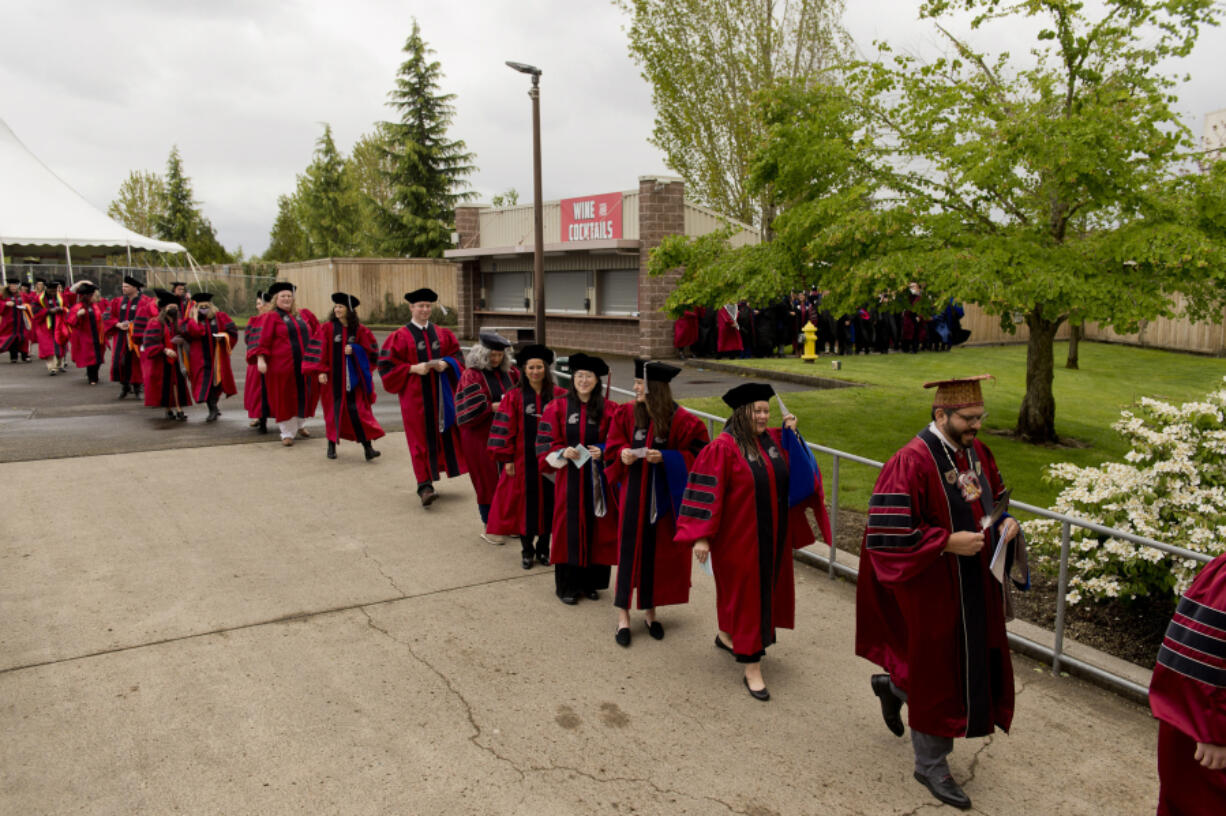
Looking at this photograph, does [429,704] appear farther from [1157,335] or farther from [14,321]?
[1157,335]

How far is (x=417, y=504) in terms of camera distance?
8.90m

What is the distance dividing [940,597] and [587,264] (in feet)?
72.9

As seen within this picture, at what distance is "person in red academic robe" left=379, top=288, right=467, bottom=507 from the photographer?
8797 mm

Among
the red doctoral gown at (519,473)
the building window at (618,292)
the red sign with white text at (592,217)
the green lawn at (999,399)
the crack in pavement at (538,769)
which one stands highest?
the red sign with white text at (592,217)

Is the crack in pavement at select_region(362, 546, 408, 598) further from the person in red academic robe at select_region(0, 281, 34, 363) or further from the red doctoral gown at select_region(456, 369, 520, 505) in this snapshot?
the person in red academic robe at select_region(0, 281, 34, 363)

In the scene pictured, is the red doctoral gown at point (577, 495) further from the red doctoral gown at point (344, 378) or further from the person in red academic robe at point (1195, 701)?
Result: the red doctoral gown at point (344, 378)

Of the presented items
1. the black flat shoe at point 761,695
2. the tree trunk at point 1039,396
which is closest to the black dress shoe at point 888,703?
the black flat shoe at point 761,695

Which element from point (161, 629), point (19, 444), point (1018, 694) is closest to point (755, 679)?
point (1018, 694)

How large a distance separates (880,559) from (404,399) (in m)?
5.81

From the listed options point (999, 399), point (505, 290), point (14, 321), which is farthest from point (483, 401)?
point (505, 290)

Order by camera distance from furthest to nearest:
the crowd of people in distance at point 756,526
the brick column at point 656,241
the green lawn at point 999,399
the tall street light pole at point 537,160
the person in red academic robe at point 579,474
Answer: the brick column at point 656,241 < the tall street light pole at point 537,160 < the green lawn at point 999,399 < the person in red academic robe at point 579,474 < the crowd of people in distance at point 756,526

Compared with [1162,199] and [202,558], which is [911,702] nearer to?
[202,558]

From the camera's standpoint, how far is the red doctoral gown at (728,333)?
73.5ft

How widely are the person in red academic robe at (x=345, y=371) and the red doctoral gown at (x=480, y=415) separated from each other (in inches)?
123
